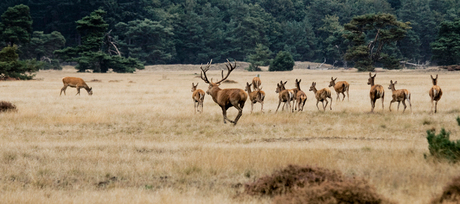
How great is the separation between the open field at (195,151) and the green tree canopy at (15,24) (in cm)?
3982

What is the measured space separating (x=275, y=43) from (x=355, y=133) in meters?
95.6

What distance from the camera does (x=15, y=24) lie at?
57.0 meters

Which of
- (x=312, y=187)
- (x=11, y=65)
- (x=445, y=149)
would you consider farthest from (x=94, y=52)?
(x=312, y=187)

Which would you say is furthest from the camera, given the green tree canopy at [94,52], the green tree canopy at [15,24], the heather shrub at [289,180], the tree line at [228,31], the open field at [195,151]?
the tree line at [228,31]

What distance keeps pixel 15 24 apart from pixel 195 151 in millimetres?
52953

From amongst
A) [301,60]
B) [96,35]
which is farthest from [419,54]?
[96,35]

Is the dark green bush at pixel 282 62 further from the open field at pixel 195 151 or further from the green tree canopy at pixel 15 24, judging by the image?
the open field at pixel 195 151

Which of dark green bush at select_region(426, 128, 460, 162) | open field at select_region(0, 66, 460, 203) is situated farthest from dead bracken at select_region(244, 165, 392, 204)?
dark green bush at select_region(426, 128, 460, 162)

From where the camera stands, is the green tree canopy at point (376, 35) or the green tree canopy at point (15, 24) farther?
the green tree canopy at point (376, 35)

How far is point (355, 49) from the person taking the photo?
6719cm

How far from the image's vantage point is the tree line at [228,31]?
7944cm

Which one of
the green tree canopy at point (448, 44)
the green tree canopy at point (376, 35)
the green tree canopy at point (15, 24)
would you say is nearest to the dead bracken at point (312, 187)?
the green tree canopy at point (15, 24)

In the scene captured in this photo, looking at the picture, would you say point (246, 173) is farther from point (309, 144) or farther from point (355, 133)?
point (355, 133)

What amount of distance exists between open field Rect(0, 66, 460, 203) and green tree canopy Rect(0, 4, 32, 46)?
3982 centimetres
